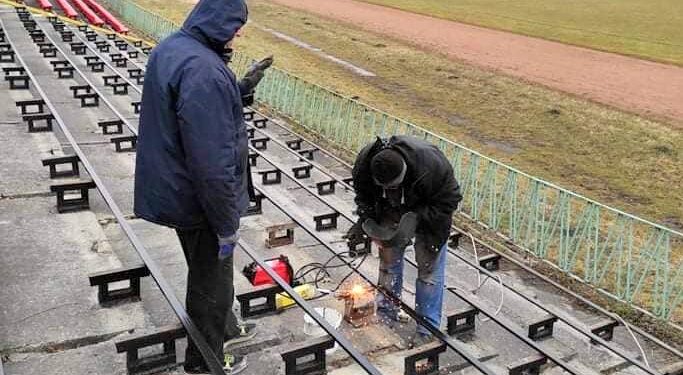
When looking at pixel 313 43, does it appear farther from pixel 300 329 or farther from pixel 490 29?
pixel 300 329

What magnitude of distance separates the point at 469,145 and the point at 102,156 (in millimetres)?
9596

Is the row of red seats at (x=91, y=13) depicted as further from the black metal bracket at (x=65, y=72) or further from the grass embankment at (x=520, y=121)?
the black metal bracket at (x=65, y=72)

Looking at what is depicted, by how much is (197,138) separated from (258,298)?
238 centimetres

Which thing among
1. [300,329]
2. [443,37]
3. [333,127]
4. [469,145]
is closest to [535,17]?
[443,37]

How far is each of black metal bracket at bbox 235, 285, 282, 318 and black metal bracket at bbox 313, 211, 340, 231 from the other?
2773mm

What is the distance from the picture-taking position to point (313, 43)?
30125 mm

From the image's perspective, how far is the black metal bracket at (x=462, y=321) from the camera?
5973 mm

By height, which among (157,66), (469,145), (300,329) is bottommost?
(469,145)

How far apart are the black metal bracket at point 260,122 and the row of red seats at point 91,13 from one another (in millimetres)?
10155

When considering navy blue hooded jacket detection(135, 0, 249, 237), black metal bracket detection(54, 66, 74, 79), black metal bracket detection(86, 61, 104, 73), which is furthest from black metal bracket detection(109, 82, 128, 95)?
navy blue hooded jacket detection(135, 0, 249, 237)

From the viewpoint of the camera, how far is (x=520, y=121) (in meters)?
18.8

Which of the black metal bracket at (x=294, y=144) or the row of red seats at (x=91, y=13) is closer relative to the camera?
the black metal bracket at (x=294, y=144)

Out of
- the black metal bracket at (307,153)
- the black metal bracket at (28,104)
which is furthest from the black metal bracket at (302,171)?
the black metal bracket at (28,104)

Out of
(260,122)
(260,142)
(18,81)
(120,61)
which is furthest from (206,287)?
(120,61)
